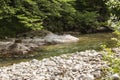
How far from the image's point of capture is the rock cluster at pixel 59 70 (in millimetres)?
9578

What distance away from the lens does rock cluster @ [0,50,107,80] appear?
9578 millimetres

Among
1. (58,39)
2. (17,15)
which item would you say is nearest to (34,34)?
(58,39)

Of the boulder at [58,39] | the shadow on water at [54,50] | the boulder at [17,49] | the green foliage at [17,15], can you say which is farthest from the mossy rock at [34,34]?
the boulder at [17,49]

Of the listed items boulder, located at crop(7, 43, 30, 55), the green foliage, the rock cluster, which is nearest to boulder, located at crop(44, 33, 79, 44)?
the green foliage

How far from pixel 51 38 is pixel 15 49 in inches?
156

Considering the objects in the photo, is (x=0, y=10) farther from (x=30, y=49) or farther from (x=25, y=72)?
(x=25, y=72)

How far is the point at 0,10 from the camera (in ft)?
58.6

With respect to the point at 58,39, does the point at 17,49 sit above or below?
above

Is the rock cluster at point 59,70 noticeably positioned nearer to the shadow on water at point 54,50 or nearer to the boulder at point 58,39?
the shadow on water at point 54,50

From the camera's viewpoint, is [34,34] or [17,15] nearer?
[17,15]

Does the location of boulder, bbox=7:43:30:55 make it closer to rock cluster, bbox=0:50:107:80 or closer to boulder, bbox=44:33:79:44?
boulder, bbox=44:33:79:44

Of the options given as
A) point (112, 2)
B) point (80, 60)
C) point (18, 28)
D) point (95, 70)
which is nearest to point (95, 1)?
point (18, 28)

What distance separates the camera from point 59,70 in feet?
34.4

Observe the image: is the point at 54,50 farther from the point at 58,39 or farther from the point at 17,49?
the point at 58,39
